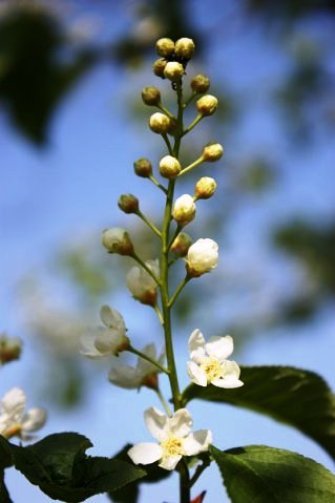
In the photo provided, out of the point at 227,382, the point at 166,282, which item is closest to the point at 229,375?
the point at 227,382

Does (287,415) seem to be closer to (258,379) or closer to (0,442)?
(258,379)

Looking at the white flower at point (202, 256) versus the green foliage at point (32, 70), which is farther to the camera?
the green foliage at point (32, 70)

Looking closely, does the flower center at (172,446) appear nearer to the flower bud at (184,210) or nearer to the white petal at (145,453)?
the white petal at (145,453)

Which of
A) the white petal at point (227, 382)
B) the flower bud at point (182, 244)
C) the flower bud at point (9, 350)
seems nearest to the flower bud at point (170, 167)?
the flower bud at point (182, 244)

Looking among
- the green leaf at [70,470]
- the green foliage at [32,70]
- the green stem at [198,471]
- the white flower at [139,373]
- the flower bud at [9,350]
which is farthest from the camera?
the green foliage at [32,70]

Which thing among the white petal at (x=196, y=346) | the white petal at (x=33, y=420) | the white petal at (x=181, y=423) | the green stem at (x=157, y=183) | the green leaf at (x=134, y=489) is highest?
the green stem at (x=157, y=183)

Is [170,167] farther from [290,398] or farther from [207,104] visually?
[290,398]

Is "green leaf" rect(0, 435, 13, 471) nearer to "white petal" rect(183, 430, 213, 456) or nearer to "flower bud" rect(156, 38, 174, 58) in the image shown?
"white petal" rect(183, 430, 213, 456)
